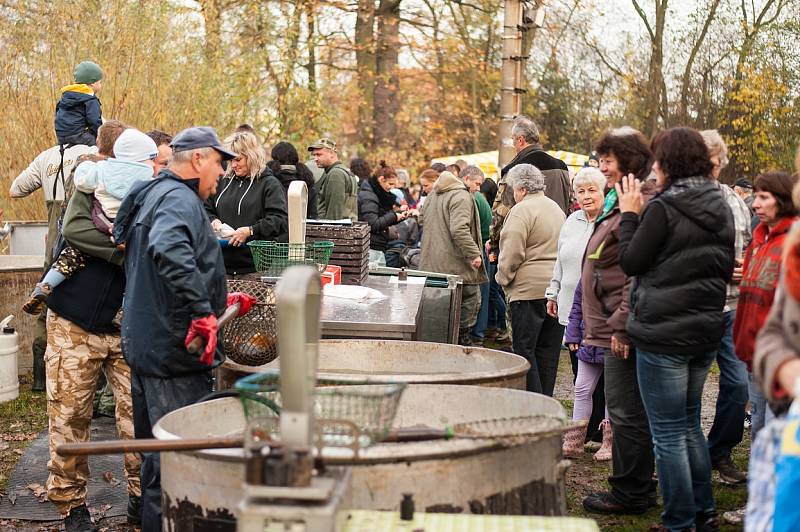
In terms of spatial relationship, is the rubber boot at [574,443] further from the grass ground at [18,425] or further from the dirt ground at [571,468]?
the grass ground at [18,425]

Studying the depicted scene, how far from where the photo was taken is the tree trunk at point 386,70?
81.0 feet

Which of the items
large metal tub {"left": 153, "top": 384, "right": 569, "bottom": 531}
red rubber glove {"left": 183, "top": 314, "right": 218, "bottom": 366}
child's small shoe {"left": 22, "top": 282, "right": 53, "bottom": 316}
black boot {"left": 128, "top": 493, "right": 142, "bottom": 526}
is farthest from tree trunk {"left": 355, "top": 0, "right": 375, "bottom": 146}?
large metal tub {"left": 153, "top": 384, "right": 569, "bottom": 531}

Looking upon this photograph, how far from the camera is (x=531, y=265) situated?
7523 mm

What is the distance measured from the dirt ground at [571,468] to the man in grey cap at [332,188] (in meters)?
2.93

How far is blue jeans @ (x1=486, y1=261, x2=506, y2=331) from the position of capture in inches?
485

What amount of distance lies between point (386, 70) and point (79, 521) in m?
20.7

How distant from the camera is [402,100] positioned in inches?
1226

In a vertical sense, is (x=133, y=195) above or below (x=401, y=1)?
below

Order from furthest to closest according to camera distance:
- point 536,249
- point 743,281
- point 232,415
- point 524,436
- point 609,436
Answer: point 536,249, point 609,436, point 743,281, point 232,415, point 524,436

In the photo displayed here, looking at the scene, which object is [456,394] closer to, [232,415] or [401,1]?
[232,415]

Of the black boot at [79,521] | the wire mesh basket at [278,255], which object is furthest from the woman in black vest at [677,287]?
the black boot at [79,521]

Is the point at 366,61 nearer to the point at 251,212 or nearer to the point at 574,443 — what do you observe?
the point at 251,212

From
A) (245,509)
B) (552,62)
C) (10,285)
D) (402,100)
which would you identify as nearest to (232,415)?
(245,509)

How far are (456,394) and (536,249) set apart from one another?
340 cm
